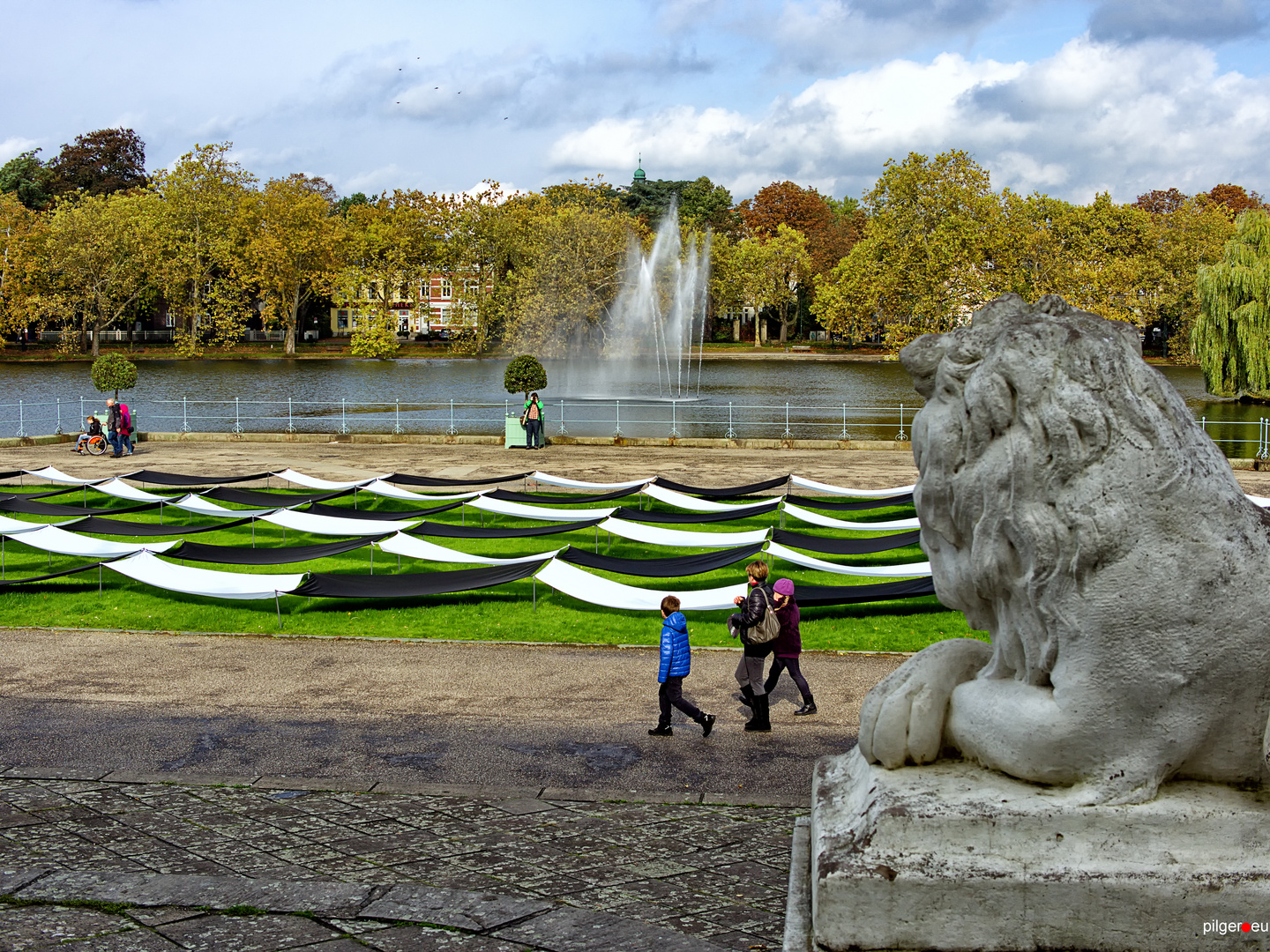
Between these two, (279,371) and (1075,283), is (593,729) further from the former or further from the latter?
(279,371)

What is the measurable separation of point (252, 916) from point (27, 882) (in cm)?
138

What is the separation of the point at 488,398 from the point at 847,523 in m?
30.4

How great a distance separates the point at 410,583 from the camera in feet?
40.4

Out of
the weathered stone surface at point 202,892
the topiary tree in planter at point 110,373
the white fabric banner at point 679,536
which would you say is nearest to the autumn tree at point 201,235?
the topiary tree in planter at point 110,373

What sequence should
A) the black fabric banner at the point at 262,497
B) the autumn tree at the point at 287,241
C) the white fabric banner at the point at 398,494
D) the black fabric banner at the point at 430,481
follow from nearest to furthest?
1. the black fabric banner at the point at 262,497
2. the white fabric banner at the point at 398,494
3. the black fabric banner at the point at 430,481
4. the autumn tree at the point at 287,241

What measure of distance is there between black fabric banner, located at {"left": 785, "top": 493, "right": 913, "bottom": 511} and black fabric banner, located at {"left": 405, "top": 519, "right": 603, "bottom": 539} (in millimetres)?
3726

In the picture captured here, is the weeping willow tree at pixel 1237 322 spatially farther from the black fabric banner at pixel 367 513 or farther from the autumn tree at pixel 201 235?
the autumn tree at pixel 201 235

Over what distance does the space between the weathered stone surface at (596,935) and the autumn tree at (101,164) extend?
80826 mm

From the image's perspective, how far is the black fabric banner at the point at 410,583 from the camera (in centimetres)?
1196

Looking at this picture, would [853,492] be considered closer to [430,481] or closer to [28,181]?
[430,481]

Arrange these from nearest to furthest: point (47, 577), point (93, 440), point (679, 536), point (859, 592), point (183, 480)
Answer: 1. point (859, 592)
2. point (47, 577)
3. point (679, 536)
4. point (183, 480)
5. point (93, 440)

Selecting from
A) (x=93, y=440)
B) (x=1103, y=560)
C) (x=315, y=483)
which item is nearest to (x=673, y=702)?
(x=1103, y=560)

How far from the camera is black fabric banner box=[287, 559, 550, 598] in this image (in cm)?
1196

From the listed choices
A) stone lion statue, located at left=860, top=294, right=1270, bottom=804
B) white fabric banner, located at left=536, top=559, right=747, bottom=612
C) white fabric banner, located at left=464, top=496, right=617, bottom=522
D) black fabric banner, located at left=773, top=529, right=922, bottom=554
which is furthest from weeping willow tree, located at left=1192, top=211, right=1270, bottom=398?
stone lion statue, located at left=860, top=294, right=1270, bottom=804
